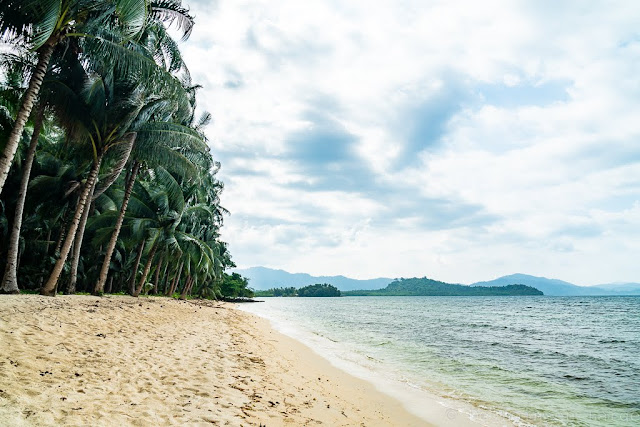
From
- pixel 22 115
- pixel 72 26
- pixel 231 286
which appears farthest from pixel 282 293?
pixel 22 115

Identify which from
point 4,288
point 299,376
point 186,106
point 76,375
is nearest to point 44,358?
point 76,375

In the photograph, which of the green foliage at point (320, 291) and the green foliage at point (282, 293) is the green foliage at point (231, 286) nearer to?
the green foliage at point (282, 293)

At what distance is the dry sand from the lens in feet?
15.3

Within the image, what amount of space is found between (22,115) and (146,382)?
330 inches

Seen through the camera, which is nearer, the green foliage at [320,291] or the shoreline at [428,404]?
the shoreline at [428,404]

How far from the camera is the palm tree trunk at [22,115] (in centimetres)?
909

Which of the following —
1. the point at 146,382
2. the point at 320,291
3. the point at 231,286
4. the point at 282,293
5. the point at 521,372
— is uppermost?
the point at 320,291

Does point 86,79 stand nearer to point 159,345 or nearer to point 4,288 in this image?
point 4,288

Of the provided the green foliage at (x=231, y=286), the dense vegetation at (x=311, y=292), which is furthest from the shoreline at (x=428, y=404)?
the dense vegetation at (x=311, y=292)

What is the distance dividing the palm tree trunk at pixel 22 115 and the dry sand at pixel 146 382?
11.8ft

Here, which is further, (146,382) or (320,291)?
(320,291)

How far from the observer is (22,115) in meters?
9.62

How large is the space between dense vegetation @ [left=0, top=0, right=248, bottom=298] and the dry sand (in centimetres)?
489

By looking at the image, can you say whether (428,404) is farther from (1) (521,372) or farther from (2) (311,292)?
(2) (311,292)
